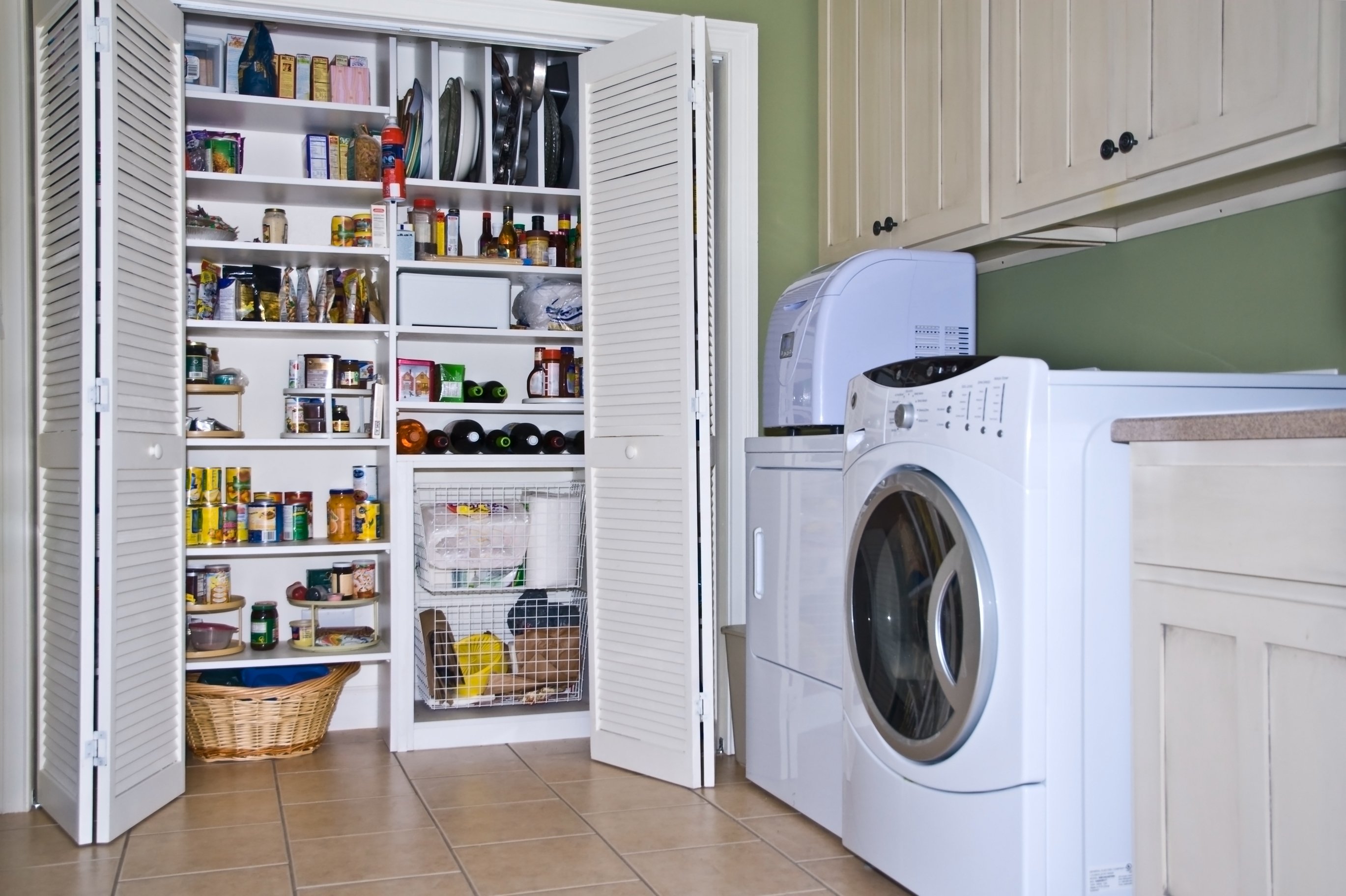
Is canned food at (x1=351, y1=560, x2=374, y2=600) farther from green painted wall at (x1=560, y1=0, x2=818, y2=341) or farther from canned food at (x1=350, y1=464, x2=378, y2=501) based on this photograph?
green painted wall at (x1=560, y1=0, x2=818, y2=341)

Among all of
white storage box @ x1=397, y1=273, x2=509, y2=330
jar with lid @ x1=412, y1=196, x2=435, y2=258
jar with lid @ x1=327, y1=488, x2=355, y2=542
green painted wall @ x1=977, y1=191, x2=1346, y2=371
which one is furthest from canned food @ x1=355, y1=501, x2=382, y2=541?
green painted wall @ x1=977, y1=191, x2=1346, y2=371

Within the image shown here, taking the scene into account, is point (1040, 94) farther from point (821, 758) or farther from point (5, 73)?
point (5, 73)

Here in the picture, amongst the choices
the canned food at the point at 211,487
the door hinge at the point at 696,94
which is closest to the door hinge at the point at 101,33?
the canned food at the point at 211,487

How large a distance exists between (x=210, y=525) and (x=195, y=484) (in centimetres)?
14

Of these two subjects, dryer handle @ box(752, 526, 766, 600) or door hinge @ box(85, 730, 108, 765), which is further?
dryer handle @ box(752, 526, 766, 600)

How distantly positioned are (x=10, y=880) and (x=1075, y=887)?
204cm

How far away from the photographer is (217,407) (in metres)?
3.51

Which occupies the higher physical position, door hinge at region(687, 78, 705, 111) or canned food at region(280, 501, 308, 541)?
door hinge at region(687, 78, 705, 111)

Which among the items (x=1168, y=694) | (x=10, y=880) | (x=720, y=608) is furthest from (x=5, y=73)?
(x=1168, y=694)

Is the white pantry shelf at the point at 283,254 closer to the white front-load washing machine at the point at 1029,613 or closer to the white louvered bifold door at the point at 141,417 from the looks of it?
the white louvered bifold door at the point at 141,417

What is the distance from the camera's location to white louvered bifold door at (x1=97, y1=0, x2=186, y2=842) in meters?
2.51

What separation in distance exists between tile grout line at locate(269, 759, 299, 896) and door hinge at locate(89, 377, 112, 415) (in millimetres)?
1033

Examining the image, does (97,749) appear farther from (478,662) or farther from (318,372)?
(318,372)

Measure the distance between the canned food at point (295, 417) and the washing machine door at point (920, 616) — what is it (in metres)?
1.87
